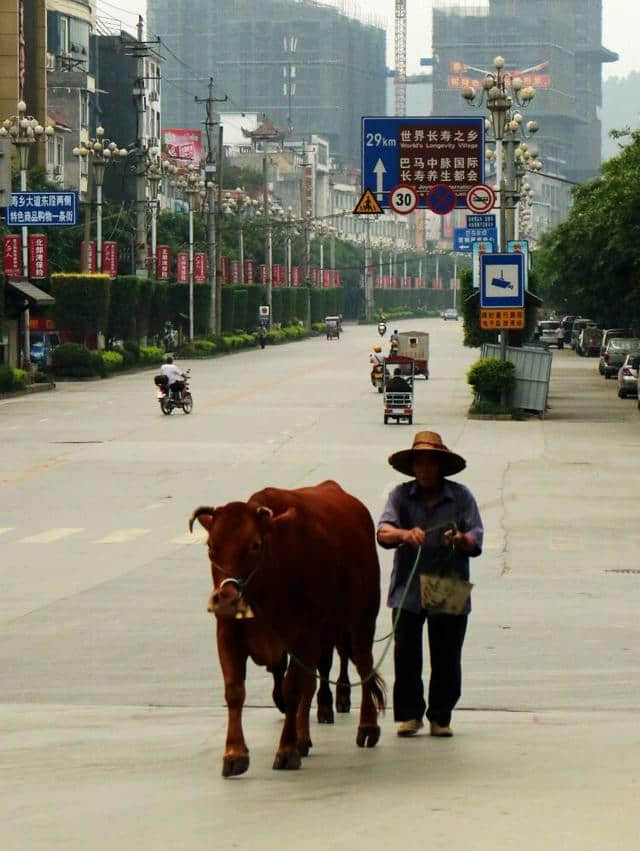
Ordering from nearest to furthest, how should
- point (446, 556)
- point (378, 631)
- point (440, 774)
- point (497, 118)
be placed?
point (440, 774) → point (446, 556) → point (378, 631) → point (497, 118)

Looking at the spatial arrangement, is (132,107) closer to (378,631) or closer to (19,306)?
(19,306)

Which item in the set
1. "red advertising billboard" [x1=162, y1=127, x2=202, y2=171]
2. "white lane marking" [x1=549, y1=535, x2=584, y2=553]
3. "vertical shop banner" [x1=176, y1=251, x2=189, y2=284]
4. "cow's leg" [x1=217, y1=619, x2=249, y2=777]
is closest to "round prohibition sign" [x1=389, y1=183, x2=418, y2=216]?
"white lane marking" [x1=549, y1=535, x2=584, y2=553]

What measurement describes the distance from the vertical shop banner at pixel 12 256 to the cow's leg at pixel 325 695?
185ft

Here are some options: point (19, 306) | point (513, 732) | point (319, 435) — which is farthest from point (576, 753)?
point (19, 306)

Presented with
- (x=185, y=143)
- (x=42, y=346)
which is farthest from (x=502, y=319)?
(x=185, y=143)

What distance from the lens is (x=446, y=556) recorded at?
33.5ft

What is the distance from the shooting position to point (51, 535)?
2327 centimetres

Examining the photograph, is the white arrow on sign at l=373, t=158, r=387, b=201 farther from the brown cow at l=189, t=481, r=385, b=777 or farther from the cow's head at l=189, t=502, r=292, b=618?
the cow's head at l=189, t=502, r=292, b=618

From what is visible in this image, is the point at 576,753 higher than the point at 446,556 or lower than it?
lower

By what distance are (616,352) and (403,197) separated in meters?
29.2

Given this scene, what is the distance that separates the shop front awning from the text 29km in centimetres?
2302

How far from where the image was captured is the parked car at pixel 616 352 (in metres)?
69.2

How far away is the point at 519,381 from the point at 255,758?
39.2 meters

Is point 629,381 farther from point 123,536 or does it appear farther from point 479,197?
Answer: point 123,536
